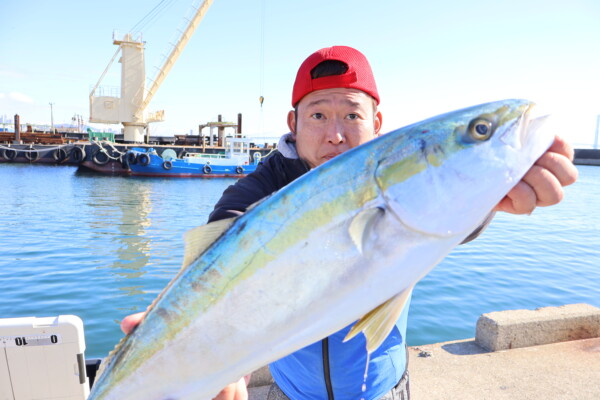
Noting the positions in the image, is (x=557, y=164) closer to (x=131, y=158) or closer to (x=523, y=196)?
(x=523, y=196)

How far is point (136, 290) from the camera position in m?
9.68

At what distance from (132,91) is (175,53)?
571 centimetres

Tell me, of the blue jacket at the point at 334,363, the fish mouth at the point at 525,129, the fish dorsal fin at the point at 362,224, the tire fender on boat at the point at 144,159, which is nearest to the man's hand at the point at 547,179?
the fish mouth at the point at 525,129

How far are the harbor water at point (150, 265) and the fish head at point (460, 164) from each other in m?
6.52

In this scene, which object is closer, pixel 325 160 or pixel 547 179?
pixel 547 179

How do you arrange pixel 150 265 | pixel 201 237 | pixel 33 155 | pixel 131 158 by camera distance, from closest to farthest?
pixel 201 237 → pixel 150 265 → pixel 131 158 → pixel 33 155

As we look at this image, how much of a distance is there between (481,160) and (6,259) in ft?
43.2

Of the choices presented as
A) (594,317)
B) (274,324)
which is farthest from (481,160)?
(594,317)

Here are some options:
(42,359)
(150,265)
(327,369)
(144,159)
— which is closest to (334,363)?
(327,369)

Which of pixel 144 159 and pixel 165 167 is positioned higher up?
pixel 144 159

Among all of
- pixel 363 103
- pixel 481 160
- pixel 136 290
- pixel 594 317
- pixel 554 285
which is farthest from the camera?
pixel 554 285

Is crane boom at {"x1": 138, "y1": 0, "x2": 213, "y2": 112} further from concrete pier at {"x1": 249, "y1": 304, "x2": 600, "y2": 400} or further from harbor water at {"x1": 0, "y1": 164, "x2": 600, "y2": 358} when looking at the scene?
concrete pier at {"x1": 249, "y1": 304, "x2": 600, "y2": 400}

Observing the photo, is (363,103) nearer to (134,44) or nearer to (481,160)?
(481,160)

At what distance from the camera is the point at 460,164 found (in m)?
1.51
